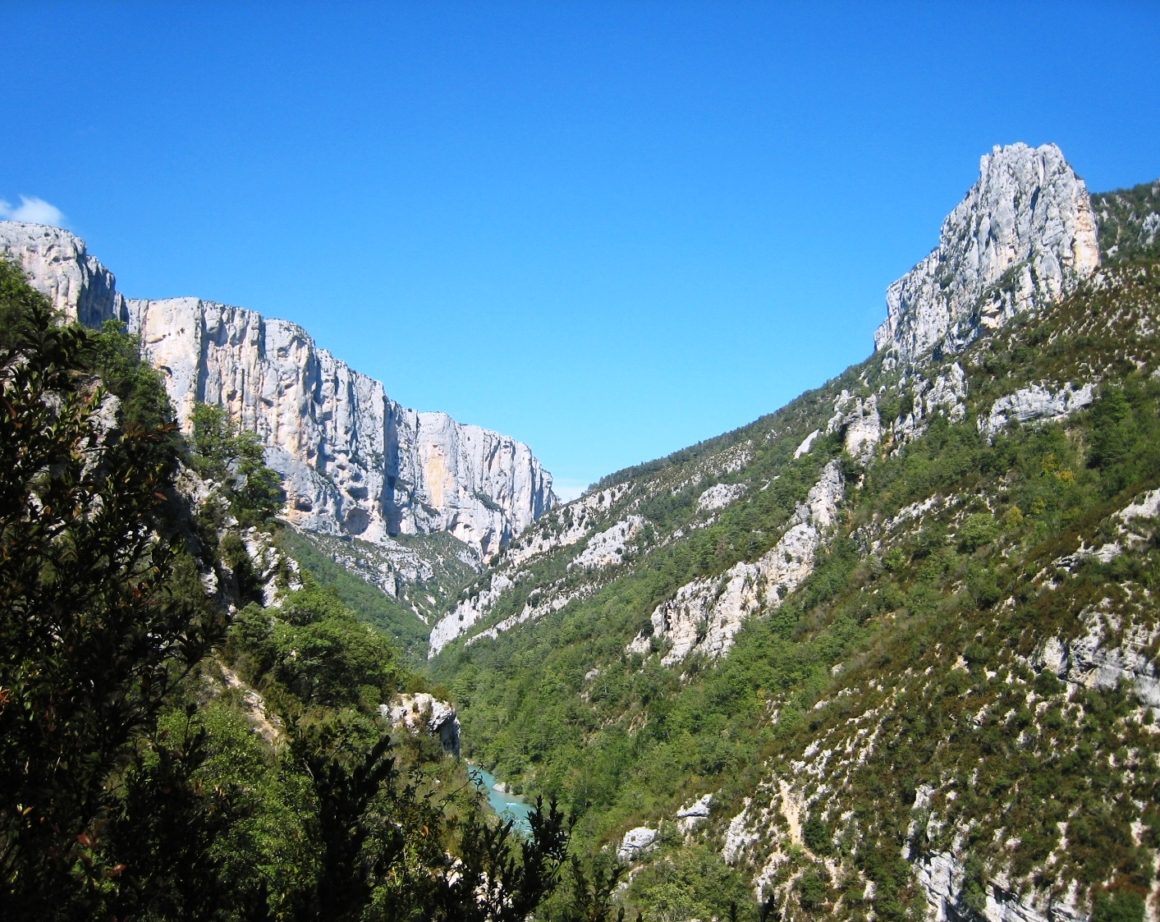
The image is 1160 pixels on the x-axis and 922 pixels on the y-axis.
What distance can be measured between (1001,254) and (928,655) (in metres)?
87.3

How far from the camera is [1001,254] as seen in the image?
11000cm

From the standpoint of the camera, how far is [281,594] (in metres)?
36.4

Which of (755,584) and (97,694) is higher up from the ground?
(755,584)

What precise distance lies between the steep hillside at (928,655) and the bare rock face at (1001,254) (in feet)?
1.96

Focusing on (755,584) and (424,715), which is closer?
(424,715)

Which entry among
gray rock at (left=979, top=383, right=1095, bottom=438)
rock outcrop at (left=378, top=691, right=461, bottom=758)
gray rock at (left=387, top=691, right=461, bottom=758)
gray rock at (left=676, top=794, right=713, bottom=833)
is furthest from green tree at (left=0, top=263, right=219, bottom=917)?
gray rock at (left=979, top=383, right=1095, bottom=438)

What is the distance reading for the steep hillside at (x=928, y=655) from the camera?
33.2 meters

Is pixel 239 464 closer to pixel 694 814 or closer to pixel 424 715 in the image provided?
pixel 424 715

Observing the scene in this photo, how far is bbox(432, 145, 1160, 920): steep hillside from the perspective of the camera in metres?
33.2

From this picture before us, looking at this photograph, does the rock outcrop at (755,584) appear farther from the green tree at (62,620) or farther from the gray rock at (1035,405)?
the green tree at (62,620)

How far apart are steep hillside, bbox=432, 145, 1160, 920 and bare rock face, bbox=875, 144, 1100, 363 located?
0.60m

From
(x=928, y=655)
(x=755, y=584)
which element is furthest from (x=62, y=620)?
(x=755, y=584)

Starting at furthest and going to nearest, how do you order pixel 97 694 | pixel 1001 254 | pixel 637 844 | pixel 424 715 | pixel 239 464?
pixel 1001 254 < pixel 637 844 < pixel 239 464 < pixel 424 715 < pixel 97 694

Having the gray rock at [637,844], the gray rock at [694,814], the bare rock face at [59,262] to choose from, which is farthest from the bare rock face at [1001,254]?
the bare rock face at [59,262]
